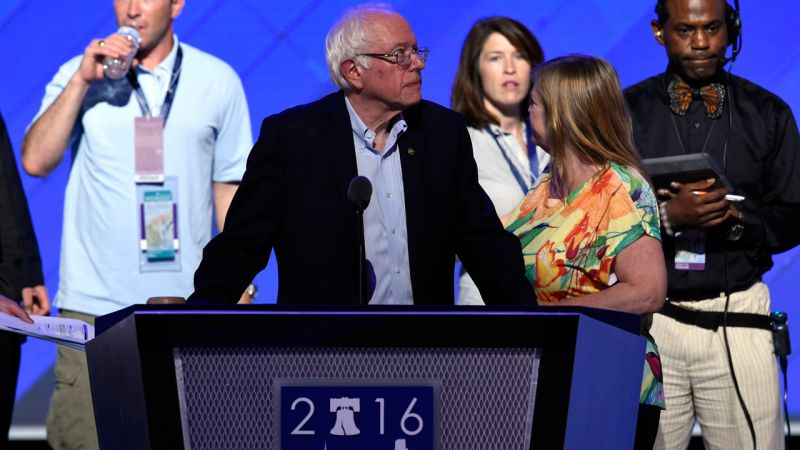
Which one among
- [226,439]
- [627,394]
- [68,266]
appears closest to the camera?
[226,439]

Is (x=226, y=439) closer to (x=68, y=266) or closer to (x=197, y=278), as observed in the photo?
(x=197, y=278)

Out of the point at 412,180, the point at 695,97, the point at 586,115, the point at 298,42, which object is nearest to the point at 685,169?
the point at 695,97

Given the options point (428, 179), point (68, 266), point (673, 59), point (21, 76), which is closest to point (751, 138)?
point (673, 59)

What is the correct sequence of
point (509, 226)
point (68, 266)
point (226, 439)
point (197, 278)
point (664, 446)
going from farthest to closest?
point (68, 266), point (664, 446), point (509, 226), point (197, 278), point (226, 439)

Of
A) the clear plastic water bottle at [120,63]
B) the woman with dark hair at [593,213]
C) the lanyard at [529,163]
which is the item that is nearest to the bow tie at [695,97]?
the lanyard at [529,163]

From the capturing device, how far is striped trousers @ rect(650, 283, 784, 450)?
383 cm

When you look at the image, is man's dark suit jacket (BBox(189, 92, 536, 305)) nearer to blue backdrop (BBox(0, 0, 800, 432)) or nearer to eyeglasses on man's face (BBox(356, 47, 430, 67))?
eyeglasses on man's face (BBox(356, 47, 430, 67))

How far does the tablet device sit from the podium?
1.60 m

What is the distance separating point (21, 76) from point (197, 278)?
2493 mm

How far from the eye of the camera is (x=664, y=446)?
3.84m

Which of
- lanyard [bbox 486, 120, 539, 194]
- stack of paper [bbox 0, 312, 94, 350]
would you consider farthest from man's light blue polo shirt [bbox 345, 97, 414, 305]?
lanyard [bbox 486, 120, 539, 194]

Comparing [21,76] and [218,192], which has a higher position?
[21,76]

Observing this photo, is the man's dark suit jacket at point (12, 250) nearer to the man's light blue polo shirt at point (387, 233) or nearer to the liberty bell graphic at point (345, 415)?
the man's light blue polo shirt at point (387, 233)

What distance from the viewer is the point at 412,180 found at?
311 centimetres
